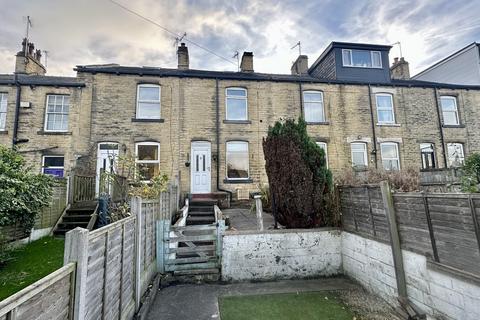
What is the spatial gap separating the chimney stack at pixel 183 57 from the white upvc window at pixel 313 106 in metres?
6.78

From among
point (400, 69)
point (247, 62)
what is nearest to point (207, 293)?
point (247, 62)

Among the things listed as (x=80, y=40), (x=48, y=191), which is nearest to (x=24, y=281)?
(x=48, y=191)

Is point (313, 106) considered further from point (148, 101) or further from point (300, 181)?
point (300, 181)

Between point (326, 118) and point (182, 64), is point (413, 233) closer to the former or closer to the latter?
point (326, 118)

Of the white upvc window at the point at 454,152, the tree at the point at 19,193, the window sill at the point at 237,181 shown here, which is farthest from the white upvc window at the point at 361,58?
the tree at the point at 19,193

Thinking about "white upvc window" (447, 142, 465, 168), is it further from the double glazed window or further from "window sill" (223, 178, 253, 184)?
the double glazed window

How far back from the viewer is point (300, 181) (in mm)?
6312

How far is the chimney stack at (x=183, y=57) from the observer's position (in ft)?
45.9

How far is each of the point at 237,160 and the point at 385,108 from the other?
9095 millimetres

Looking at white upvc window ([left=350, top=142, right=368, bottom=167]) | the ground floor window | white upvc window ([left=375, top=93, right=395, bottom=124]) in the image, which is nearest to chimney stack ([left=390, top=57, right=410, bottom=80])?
white upvc window ([left=375, top=93, right=395, bottom=124])

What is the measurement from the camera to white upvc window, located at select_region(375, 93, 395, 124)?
47.1 feet

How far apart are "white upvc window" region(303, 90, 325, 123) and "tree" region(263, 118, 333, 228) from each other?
25.0 feet

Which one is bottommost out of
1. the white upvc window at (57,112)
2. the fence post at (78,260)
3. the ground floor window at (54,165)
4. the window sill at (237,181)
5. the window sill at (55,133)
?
the fence post at (78,260)

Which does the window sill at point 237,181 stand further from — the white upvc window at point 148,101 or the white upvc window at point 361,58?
the white upvc window at point 361,58
